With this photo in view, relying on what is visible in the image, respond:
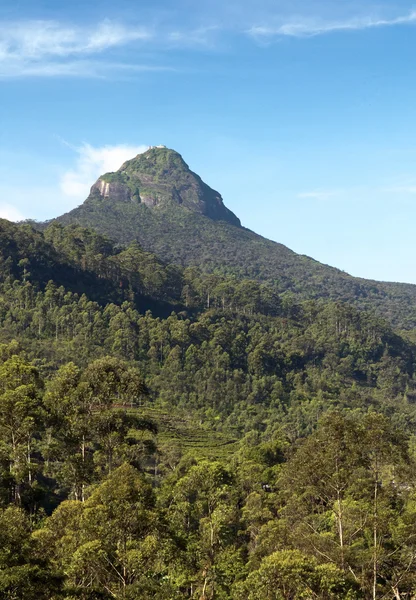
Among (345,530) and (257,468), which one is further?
(257,468)

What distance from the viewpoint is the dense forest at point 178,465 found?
1933 cm

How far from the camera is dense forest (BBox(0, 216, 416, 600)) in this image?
19.3m

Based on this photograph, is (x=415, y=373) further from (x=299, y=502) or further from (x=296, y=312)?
(x=299, y=502)

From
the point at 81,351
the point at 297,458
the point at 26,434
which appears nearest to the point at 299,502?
the point at 297,458

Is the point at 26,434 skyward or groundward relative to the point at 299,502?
skyward

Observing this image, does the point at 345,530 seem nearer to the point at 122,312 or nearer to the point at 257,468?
the point at 257,468

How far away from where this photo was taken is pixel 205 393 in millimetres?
84438

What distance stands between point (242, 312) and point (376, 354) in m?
29.3

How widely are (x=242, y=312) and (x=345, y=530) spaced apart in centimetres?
9885

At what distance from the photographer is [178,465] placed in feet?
161

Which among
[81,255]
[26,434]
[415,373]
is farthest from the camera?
[415,373]

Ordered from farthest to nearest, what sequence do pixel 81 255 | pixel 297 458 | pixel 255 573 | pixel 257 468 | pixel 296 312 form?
pixel 296 312, pixel 81 255, pixel 257 468, pixel 297 458, pixel 255 573

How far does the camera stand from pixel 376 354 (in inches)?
4894

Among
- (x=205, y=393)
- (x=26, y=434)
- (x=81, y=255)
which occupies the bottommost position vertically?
(x=205, y=393)
